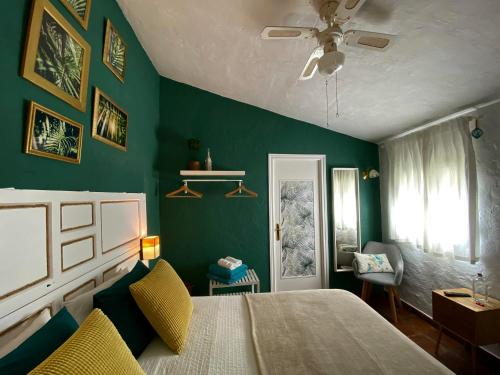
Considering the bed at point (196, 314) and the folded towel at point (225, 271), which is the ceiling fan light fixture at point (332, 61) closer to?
the bed at point (196, 314)

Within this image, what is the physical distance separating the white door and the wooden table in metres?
1.34

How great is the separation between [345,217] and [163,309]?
2.67 meters

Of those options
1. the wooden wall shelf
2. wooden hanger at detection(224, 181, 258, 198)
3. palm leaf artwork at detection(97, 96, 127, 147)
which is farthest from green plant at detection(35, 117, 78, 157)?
wooden hanger at detection(224, 181, 258, 198)

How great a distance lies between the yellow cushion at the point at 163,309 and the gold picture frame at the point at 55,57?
107cm

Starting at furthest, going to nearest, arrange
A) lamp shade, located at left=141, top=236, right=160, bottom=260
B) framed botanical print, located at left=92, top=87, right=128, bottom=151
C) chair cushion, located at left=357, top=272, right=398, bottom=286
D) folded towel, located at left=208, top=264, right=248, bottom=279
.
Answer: chair cushion, located at left=357, top=272, right=398, bottom=286 < folded towel, located at left=208, top=264, right=248, bottom=279 < lamp shade, located at left=141, top=236, right=160, bottom=260 < framed botanical print, located at left=92, top=87, right=128, bottom=151

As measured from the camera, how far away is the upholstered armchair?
8.50 ft

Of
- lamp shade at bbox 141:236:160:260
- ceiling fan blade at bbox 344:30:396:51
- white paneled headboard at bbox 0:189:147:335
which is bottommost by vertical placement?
lamp shade at bbox 141:236:160:260

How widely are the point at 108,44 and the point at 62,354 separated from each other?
1842 mm

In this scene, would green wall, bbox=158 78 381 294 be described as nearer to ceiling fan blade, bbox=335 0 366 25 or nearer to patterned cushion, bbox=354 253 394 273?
patterned cushion, bbox=354 253 394 273

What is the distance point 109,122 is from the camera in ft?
5.40

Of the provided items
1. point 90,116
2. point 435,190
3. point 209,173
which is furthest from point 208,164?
point 435,190

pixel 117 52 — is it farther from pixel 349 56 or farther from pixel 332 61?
pixel 349 56

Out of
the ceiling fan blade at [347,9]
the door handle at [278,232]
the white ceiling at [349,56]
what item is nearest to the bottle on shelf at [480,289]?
the white ceiling at [349,56]

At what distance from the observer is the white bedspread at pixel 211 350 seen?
40.9 inches
